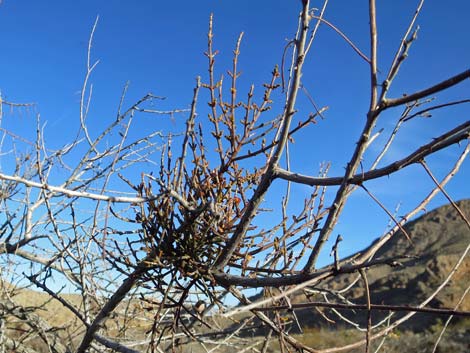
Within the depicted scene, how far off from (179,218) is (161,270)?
244 millimetres

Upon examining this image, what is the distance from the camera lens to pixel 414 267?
101 feet

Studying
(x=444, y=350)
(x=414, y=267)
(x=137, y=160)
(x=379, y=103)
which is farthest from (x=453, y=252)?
(x=379, y=103)

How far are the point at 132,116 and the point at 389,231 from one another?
266cm

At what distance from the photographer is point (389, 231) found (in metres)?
1.57

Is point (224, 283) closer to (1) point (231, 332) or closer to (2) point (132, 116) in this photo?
(1) point (231, 332)

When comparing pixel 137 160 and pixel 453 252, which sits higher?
pixel 453 252

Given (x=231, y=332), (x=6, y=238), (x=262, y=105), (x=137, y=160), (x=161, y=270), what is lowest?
(x=231, y=332)

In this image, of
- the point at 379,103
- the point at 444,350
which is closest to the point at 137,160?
the point at 379,103

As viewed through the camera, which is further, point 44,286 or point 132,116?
point 132,116

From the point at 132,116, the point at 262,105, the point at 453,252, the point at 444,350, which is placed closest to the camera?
the point at 262,105

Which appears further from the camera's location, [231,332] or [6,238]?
[6,238]

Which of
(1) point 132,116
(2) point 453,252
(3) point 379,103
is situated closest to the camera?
(3) point 379,103

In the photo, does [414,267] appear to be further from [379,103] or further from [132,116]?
[379,103]

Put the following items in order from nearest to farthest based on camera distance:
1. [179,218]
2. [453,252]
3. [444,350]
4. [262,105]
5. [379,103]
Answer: [379,103] < [179,218] < [262,105] < [444,350] < [453,252]
